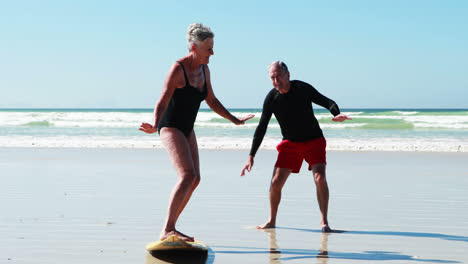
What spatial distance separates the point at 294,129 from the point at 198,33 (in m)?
1.82

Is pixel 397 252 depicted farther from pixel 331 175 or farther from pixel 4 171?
pixel 4 171

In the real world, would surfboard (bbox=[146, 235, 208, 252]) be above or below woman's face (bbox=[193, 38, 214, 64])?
below

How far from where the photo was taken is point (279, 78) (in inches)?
223

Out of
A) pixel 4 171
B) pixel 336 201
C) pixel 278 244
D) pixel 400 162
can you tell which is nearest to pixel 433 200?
pixel 336 201

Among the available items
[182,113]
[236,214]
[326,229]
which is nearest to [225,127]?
[236,214]

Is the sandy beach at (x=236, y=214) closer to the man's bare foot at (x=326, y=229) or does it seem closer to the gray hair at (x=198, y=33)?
the man's bare foot at (x=326, y=229)

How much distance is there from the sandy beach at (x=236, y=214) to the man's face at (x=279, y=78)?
1420mm

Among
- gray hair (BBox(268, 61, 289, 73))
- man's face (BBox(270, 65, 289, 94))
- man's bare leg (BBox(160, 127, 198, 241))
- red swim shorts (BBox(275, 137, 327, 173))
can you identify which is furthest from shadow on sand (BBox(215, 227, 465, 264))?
gray hair (BBox(268, 61, 289, 73))

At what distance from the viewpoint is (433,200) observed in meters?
7.47

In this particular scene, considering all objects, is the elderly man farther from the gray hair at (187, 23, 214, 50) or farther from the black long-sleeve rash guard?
the gray hair at (187, 23, 214, 50)

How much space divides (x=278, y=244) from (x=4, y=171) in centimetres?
726

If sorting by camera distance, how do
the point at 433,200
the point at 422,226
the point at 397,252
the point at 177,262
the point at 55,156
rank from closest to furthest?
the point at 177,262 < the point at 397,252 < the point at 422,226 < the point at 433,200 < the point at 55,156

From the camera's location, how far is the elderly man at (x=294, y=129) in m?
5.74

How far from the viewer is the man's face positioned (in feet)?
18.6
